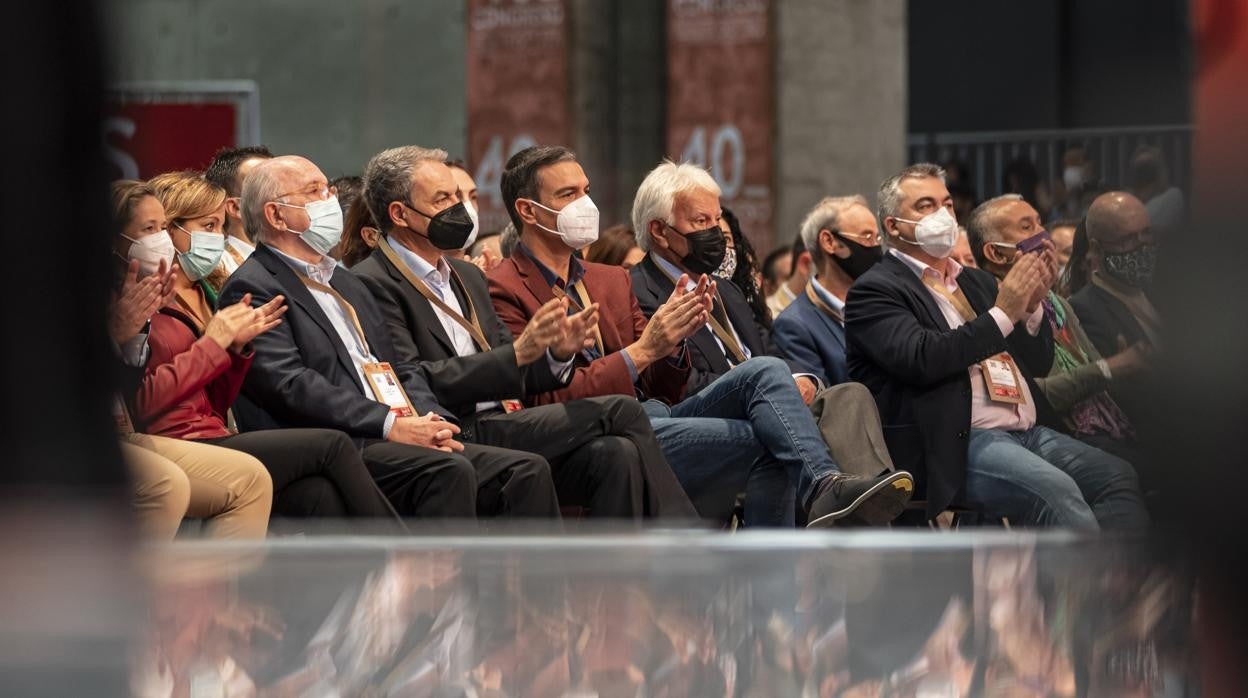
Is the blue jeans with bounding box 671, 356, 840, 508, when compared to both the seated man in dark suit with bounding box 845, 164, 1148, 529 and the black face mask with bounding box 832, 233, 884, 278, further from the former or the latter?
the black face mask with bounding box 832, 233, 884, 278

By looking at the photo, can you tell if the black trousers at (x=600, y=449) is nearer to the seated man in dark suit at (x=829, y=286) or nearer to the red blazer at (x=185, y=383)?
the red blazer at (x=185, y=383)

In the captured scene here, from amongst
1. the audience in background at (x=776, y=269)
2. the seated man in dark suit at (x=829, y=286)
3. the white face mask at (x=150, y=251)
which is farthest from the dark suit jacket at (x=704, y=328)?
the audience in background at (x=776, y=269)

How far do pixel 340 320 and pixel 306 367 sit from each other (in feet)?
0.59

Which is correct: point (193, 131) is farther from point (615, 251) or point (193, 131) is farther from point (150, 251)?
point (150, 251)

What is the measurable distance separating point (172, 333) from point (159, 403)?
0.84 feet

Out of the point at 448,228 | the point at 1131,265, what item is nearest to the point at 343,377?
the point at 448,228

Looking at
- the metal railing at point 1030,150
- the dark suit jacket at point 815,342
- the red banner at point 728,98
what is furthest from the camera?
the metal railing at point 1030,150

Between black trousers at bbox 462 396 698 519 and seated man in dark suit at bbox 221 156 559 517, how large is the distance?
18 cm

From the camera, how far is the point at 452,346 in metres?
4.82

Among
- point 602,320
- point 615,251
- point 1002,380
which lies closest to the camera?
point 602,320

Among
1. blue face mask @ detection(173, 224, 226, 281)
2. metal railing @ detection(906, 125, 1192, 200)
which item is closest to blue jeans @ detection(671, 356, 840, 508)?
blue face mask @ detection(173, 224, 226, 281)

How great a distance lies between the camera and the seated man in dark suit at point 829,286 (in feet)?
19.4

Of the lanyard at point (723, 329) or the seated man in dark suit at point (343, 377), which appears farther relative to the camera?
the lanyard at point (723, 329)

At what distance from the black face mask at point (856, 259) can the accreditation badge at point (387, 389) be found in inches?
80.7
